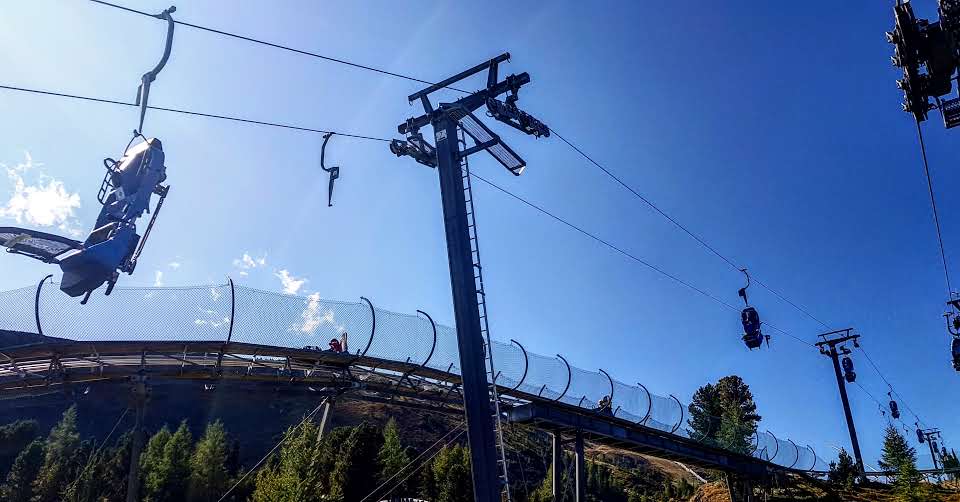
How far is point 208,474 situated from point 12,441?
38.9 m

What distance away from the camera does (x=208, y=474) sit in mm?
48344

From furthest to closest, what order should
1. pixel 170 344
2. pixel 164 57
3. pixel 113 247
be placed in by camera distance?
1. pixel 170 344
2. pixel 113 247
3. pixel 164 57

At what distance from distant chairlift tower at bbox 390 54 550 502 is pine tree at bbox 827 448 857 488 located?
107ft

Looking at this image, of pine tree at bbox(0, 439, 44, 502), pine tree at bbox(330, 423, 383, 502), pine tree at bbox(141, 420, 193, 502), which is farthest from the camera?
pine tree at bbox(0, 439, 44, 502)

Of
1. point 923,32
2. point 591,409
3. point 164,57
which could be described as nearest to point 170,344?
point 164,57

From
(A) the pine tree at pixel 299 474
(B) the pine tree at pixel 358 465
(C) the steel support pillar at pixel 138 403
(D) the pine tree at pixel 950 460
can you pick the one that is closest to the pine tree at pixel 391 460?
(B) the pine tree at pixel 358 465

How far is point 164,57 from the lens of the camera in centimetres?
913

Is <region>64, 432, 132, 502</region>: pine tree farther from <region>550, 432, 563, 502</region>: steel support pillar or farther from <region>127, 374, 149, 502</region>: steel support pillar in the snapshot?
<region>550, 432, 563, 502</region>: steel support pillar

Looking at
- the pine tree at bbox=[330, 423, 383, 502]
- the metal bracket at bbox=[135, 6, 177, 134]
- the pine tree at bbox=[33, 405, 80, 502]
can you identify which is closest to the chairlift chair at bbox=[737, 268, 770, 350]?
the metal bracket at bbox=[135, 6, 177, 134]

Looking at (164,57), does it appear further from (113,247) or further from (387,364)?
(387,364)

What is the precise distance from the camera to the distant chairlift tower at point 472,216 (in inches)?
452

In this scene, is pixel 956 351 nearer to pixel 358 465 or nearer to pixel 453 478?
pixel 453 478

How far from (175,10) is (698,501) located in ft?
132

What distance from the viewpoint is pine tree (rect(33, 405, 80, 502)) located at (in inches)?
1969
